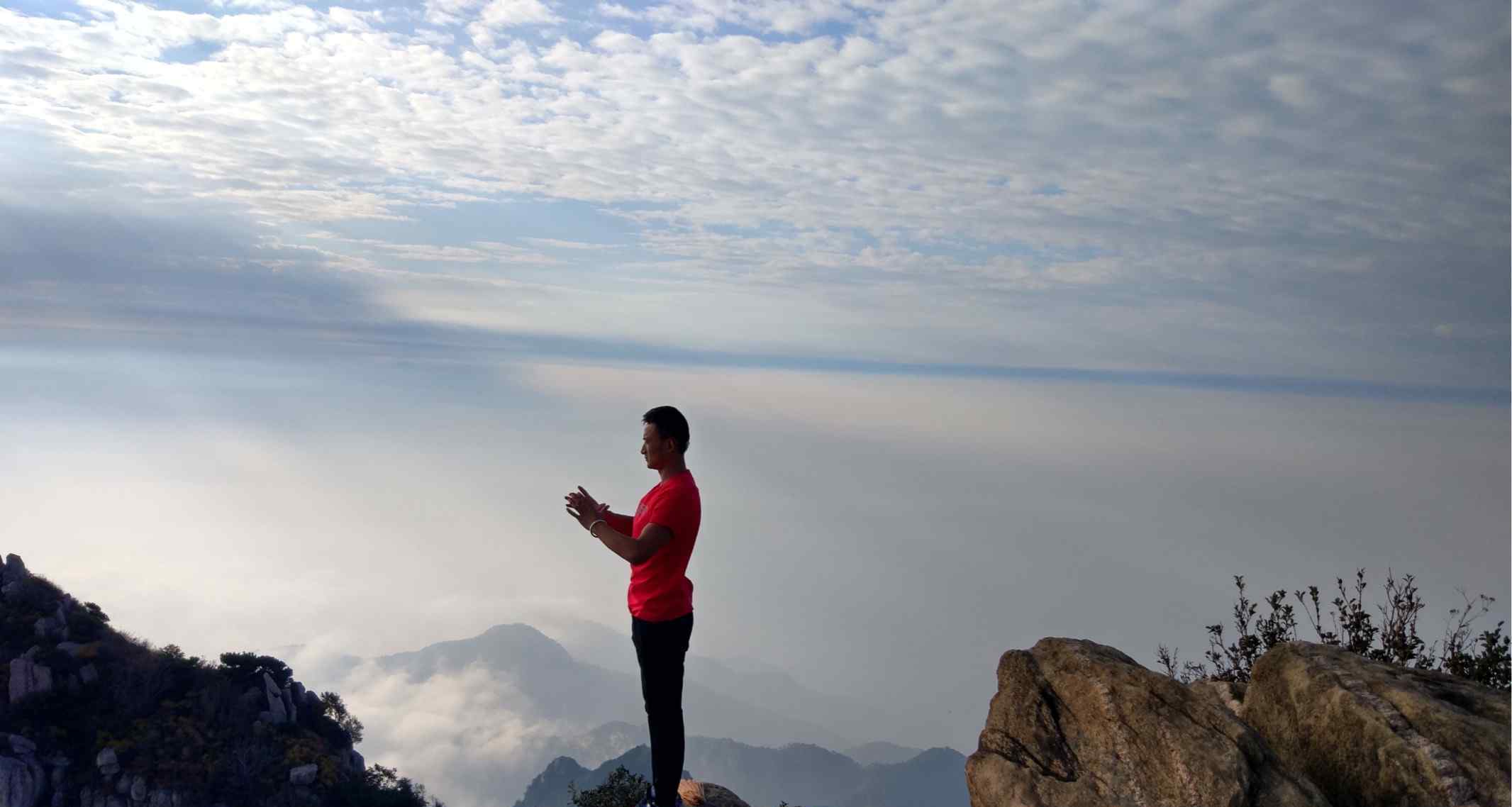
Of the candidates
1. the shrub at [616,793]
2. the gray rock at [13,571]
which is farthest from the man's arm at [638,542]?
the gray rock at [13,571]

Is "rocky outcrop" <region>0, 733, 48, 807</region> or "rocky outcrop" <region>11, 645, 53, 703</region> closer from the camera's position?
"rocky outcrop" <region>0, 733, 48, 807</region>

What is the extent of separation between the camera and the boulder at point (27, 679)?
41594 millimetres

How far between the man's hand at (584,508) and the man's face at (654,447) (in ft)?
1.42

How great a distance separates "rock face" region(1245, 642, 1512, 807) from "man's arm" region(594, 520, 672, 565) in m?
4.14

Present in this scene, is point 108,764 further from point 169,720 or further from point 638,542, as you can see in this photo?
point 638,542

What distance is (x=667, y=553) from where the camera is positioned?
671cm

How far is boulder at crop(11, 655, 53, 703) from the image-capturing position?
41.6 m

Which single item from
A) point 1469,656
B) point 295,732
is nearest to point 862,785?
point 295,732

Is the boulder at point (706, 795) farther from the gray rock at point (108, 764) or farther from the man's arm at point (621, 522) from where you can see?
the gray rock at point (108, 764)

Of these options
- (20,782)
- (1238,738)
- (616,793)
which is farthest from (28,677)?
(1238,738)

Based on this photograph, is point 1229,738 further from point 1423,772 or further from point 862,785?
point 862,785

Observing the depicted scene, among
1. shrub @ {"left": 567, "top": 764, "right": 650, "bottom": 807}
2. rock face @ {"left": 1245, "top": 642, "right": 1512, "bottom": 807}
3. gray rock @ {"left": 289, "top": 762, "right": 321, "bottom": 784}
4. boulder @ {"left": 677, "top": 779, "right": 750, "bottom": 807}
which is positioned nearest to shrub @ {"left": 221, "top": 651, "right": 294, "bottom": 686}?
gray rock @ {"left": 289, "top": 762, "right": 321, "bottom": 784}

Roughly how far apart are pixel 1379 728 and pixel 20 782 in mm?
44027

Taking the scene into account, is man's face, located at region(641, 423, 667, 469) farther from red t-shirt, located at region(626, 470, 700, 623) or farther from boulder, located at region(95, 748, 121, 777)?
boulder, located at region(95, 748, 121, 777)
